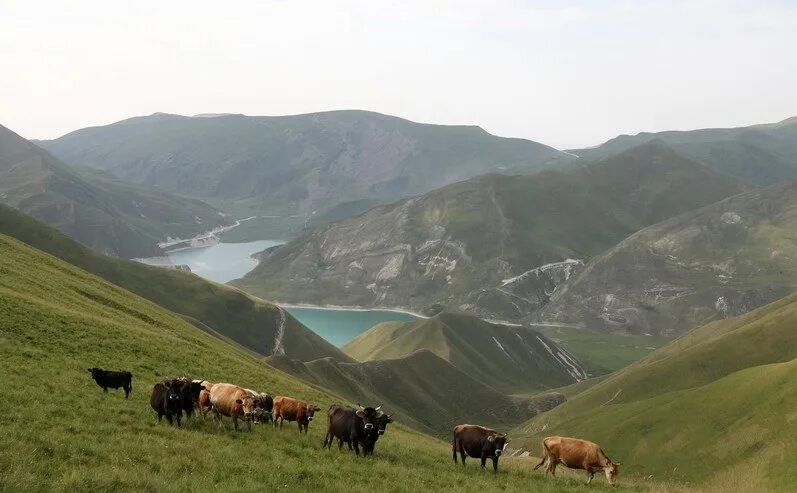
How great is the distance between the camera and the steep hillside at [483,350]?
158 m

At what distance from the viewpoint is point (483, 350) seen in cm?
17200

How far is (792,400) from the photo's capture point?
40.5 m

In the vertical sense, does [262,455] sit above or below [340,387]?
above

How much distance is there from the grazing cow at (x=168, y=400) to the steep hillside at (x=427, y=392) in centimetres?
6009

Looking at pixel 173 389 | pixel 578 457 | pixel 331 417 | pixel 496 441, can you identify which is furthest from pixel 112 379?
pixel 578 457

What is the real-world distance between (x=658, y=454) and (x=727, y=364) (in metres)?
36.5

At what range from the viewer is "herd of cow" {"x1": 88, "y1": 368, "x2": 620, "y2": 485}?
25.5 metres

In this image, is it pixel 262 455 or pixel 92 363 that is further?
pixel 92 363

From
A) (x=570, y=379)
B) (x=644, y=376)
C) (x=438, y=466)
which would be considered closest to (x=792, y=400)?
(x=438, y=466)

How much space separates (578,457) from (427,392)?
86123 millimetres

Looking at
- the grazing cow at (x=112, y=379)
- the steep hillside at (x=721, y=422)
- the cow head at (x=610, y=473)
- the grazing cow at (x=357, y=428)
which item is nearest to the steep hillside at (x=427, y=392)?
the steep hillside at (x=721, y=422)

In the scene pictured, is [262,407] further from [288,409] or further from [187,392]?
[187,392]

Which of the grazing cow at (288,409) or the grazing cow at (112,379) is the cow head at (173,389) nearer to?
the grazing cow at (112,379)

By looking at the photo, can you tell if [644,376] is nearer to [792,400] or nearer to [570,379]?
[792,400]
